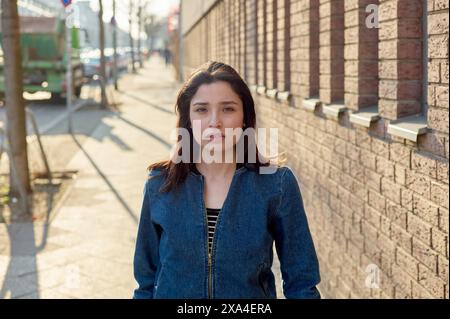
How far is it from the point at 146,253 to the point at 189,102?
51 centimetres

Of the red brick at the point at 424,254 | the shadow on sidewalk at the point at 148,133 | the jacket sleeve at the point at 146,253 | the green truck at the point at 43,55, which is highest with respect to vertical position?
the green truck at the point at 43,55

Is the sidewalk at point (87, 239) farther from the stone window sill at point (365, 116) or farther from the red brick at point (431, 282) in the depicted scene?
the red brick at point (431, 282)

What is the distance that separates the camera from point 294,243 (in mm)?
2391

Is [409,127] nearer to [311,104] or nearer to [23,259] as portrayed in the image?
[311,104]

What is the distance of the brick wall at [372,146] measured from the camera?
3.27m

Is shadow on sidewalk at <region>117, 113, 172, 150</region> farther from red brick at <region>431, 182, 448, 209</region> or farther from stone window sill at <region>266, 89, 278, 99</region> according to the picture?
red brick at <region>431, 182, 448, 209</region>

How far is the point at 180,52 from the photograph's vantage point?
4191cm

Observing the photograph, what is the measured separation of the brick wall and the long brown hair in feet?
3.28

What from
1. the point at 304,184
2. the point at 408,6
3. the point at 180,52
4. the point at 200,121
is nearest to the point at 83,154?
the point at 304,184

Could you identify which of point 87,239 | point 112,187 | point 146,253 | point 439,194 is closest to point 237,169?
point 146,253

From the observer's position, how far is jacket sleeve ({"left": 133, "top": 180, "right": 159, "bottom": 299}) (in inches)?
97.7

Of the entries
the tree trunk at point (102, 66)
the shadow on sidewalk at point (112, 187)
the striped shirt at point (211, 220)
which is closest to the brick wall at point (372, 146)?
the striped shirt at point (211, 220)
